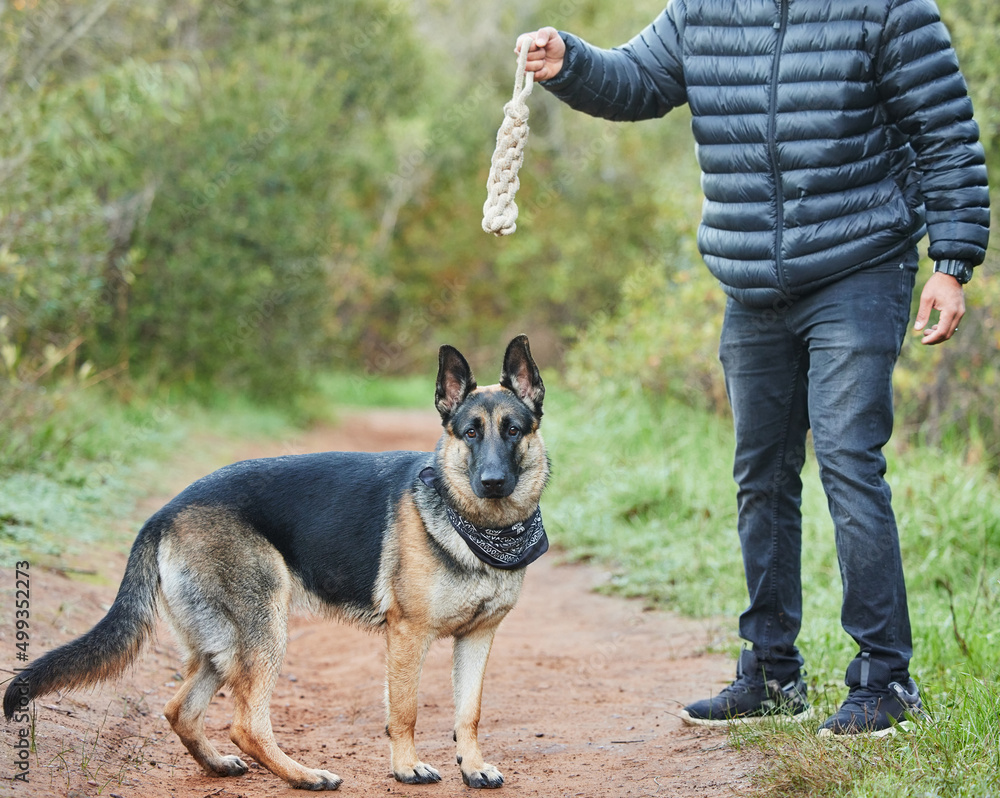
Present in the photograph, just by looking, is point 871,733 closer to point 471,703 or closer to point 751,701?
point 751,701

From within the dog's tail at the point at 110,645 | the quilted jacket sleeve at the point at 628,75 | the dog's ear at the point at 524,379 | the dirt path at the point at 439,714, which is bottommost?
the dirt path at the point at 439,714

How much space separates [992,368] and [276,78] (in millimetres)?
9296

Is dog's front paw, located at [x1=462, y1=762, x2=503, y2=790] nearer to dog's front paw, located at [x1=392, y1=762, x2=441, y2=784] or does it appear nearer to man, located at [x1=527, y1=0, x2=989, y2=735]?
dog's front paw, located at [x1=392, y1=762, x2=441, y2=784]

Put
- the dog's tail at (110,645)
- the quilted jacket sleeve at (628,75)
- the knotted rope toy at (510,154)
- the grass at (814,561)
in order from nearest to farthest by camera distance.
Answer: the grass at (814,561) → the dog's tail at (110,645) → the knotted rope toy at (510,154) → the quilted jacket sleeve at (628,75)

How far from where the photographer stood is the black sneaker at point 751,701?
368 cm

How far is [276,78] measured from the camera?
1256 centimetres

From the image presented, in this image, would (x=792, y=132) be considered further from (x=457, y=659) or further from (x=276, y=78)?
(x=276, y=78)

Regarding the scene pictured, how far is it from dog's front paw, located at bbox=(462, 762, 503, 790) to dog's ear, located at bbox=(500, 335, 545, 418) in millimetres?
1306

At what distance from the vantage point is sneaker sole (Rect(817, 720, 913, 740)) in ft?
9.95

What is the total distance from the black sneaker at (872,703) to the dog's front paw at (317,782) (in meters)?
1.65

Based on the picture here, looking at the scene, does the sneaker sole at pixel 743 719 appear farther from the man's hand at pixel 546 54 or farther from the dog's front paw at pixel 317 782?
the man's hand at pixel 546 54

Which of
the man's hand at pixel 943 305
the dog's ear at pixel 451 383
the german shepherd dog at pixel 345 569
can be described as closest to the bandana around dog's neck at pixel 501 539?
the german shepherd dog at pixel 345 569

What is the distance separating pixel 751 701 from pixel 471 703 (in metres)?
1.08

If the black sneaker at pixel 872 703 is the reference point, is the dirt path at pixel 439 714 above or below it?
below
